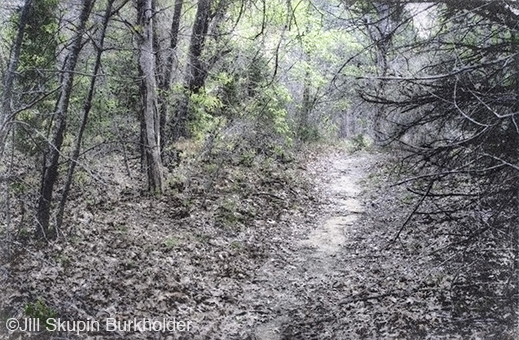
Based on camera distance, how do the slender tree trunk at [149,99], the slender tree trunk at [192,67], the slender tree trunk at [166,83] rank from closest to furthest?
the slender tree trunk at [149,99] → the slender tree trunk at [166,83] → the slender tree trunk at [192,67]

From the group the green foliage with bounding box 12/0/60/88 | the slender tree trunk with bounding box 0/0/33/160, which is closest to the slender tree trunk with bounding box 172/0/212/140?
the green foliage with bounding box 12/0/60/88

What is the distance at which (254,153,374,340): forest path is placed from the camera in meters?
7.46

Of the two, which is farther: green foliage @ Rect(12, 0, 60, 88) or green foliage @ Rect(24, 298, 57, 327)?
Result: green foliage @ Rect(12, 0, 60, 88)

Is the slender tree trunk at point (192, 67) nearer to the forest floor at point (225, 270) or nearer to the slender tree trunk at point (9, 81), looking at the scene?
the forest floor at point (225, 270)

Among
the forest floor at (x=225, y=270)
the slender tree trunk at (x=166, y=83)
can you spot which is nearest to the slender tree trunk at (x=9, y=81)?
the forest floor at (x=225, y=270)

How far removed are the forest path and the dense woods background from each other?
4.41ft

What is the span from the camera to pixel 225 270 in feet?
28.6

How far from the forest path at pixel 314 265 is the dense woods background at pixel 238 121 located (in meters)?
1.34

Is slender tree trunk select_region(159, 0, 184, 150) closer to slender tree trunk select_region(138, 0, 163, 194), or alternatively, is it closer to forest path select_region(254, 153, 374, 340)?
slender tree trunk select_region(138, 0, 163, 194)

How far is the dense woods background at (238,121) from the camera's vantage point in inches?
223

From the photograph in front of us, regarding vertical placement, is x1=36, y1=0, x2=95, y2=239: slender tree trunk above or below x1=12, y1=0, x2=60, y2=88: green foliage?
below

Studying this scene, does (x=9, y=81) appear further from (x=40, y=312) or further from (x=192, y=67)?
(x=192, y=67)

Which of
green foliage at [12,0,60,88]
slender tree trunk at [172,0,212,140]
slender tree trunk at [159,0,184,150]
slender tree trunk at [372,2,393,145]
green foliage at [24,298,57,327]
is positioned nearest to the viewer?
green foliage at [24,298,57,327]

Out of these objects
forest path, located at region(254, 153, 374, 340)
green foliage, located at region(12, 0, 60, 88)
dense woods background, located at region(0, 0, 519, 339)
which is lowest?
forest path, located at region(254, 153, 374, 340)
